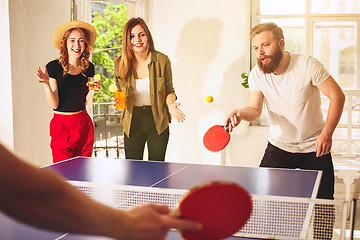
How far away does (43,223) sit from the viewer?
28.5 inches

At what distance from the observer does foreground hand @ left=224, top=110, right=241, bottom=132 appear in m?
2.92

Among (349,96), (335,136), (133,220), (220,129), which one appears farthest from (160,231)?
(335,136)

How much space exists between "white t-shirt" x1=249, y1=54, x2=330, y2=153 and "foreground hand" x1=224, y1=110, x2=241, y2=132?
1.07 feet

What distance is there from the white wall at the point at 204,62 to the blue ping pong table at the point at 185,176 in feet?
7.92

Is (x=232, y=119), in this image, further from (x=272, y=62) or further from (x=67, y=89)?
(x=67, y=89)

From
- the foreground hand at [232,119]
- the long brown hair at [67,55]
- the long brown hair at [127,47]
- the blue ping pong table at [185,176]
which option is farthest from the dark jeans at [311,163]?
the long brown hair at [67,55]

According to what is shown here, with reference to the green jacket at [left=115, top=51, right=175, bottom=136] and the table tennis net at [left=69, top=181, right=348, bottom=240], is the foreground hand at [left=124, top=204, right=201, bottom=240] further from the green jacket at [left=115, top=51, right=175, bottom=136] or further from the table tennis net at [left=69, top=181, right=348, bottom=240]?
the green jacket at [left=115, top=51, right=175, bottom=136]

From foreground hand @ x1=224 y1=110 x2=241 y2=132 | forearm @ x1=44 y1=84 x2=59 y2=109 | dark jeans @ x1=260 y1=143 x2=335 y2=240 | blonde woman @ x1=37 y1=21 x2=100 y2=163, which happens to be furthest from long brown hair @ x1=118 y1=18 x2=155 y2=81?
dark jeans @ x1=260 y1=143 x2=335 y2=240

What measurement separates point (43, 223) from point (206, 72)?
5051 millimetres

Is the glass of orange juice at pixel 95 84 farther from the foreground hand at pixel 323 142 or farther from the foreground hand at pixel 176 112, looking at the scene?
the foreground hand at pixel 323 142

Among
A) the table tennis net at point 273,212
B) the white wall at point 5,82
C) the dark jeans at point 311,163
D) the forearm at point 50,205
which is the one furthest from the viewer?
the white wall at point 5,82

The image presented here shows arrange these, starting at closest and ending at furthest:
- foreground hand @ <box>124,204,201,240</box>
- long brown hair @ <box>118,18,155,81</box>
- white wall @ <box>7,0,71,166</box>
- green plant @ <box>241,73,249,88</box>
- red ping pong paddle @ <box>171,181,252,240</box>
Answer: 1. foreground hand @ <box>124,204,201,240</box>
2. red ping pong paddle @ <box>171,181,252,240</box>
3. long brown hair @ <box>118,18,155,81</box>
4. white wall @ <box>7,0,71,166</box>
5. green plant @ <box>241,73,249,88</box>

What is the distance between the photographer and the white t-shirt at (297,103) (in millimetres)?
3014

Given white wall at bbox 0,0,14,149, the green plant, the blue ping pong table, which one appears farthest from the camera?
the green plant
